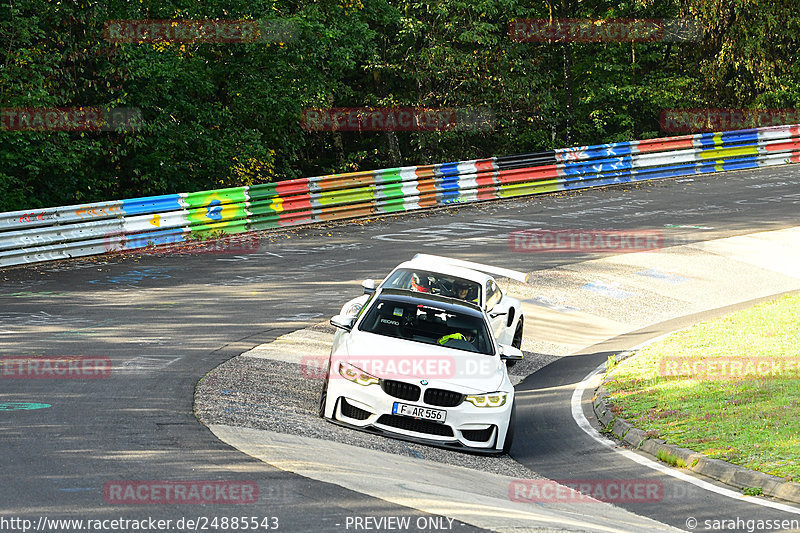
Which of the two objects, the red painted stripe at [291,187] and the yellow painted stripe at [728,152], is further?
the yellow painted stripe at [728,152]

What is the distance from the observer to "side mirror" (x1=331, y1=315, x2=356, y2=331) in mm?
11595

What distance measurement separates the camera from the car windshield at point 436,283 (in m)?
14.2

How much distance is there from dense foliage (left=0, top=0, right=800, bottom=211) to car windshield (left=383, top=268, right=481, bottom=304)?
1215 centimetres

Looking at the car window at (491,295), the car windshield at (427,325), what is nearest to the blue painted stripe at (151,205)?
the car window at (491,295)

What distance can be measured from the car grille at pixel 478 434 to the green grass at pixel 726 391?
7.63 feet

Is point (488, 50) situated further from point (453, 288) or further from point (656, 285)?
point (453, 288)

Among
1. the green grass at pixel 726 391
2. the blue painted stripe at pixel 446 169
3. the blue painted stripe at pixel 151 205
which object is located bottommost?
the green grass at pixel 726 391

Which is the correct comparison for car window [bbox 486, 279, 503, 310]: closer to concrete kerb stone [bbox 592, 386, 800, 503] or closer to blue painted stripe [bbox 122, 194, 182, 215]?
concrete kerb stone [bbox 592, 386, 800, 503]

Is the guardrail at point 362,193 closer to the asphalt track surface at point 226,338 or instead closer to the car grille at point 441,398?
the asphalt track surface at point 226,338

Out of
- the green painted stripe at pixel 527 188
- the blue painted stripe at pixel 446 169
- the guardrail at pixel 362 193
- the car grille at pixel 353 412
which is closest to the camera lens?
the car grille at pixel 353 412

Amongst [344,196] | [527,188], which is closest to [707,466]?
[344,196]

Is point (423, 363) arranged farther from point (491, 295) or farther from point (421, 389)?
point (491, 295)

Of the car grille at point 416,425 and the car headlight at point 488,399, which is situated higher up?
the car headlight at point 488,399

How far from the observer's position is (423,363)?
35.6ft
